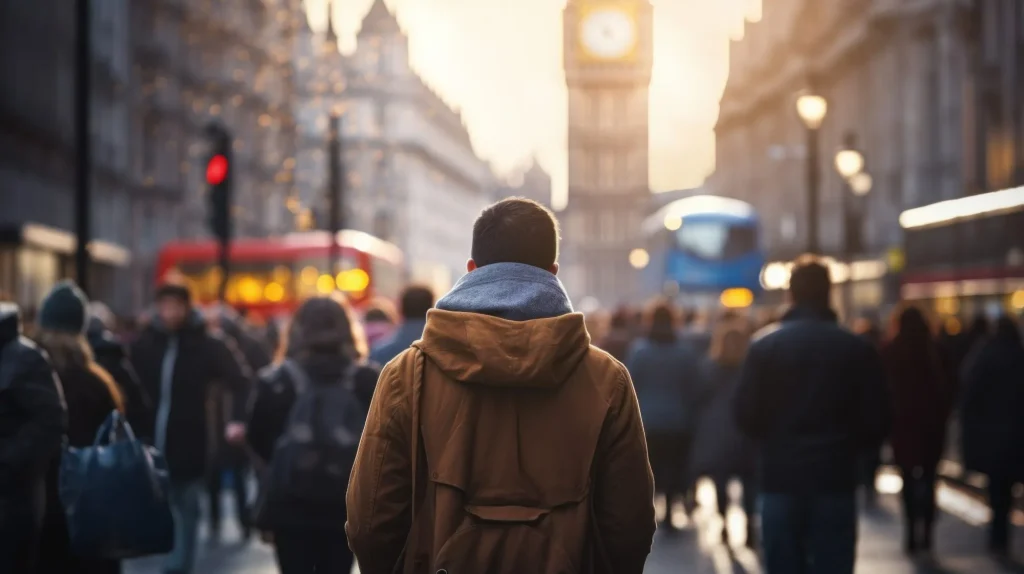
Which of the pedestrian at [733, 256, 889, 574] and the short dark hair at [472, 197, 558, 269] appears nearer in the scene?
the short dark hair at [472, 197, 558, 269]

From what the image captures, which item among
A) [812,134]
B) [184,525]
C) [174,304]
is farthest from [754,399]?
[812,134]

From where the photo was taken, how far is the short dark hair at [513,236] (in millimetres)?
4066

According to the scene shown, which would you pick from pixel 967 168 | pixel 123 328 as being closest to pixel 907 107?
pixel 967 168

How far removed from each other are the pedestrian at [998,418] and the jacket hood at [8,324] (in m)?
7.49

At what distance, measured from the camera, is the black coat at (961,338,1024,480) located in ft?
39.1

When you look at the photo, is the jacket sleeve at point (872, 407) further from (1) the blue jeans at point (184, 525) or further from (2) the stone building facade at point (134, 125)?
(2) the stone building facade at point (134, 125)

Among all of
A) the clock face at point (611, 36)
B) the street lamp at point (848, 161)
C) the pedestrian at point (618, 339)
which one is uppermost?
the clock face at point (611, 36)

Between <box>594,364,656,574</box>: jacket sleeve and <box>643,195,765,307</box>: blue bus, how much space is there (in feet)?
136

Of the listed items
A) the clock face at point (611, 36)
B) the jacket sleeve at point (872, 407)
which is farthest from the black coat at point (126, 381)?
the clock face at point (611, 36)

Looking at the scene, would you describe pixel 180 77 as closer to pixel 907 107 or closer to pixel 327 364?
pixel 907 107

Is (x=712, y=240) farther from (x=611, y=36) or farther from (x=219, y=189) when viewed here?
(x=611, y=36)

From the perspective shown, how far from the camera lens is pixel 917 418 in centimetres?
1204

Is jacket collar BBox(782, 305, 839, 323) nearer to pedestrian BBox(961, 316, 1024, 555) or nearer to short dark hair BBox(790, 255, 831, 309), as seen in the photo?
short dark hair BBox(790, 255, 831, 309)

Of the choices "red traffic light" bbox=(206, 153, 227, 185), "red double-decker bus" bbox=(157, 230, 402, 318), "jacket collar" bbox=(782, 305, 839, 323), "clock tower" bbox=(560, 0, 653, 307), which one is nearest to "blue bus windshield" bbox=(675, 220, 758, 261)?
"red double-decker bus" bbox=(157, 230, 402, 318)
